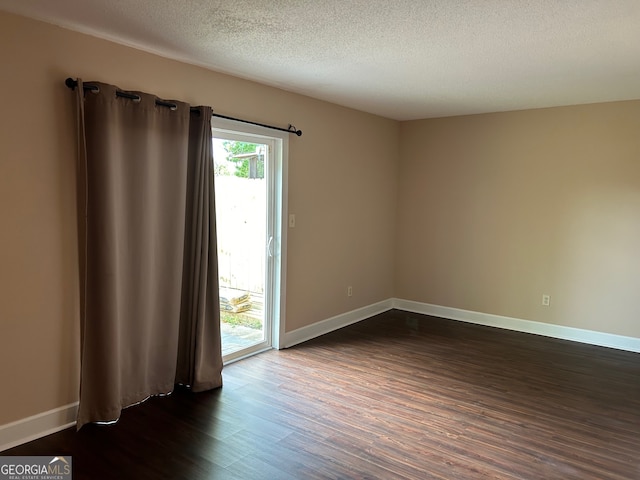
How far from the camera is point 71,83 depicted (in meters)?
2.70

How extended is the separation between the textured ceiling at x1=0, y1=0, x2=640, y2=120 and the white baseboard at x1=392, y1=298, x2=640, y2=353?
236cm

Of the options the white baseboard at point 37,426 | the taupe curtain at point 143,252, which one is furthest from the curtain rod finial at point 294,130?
the white baseboard at point 37,426

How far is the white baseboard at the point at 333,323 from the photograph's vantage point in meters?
4.56

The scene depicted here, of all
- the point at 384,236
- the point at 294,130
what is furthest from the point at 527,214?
the point at 294,130

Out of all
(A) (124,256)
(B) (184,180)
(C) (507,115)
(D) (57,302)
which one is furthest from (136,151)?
(C) (507,115)

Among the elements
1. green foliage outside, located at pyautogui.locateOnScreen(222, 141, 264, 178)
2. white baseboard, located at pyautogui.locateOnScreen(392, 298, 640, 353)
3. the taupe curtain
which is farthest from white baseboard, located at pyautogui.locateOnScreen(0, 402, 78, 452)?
white baseboard, located at pyautogui.locateOnScreen(392, 298, 640, 353)

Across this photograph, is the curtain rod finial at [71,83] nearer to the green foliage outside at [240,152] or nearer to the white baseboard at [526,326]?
the green foliage outside at [240,152]

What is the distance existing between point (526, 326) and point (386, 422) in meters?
2.80

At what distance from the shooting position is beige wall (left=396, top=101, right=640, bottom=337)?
15.0 feet

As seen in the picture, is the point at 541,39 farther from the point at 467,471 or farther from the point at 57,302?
the point at 57,302

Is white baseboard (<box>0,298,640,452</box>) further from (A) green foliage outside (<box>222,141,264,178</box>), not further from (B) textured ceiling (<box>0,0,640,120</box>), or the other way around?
(B) textured ceiling (<box>0,0,640,120</box>)

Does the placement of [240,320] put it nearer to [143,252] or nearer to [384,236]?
[143,252]

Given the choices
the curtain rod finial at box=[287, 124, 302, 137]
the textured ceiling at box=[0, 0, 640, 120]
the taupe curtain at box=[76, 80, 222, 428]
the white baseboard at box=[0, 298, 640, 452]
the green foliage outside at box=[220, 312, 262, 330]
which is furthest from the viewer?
the curtain rod finial at box=[287, 124, 302, 137]

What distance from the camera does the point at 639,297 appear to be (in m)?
4.51
